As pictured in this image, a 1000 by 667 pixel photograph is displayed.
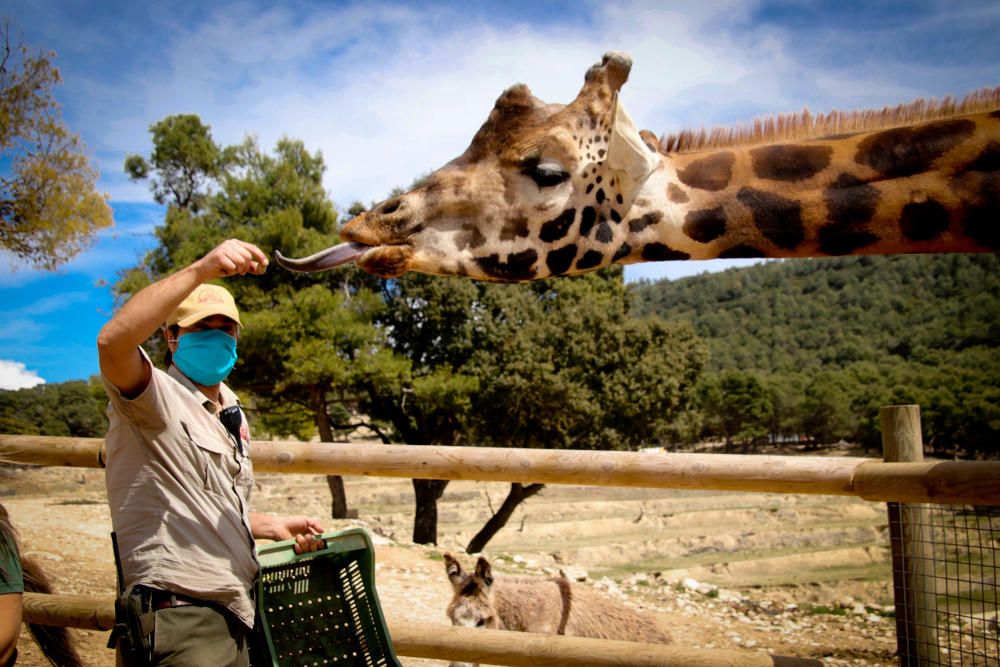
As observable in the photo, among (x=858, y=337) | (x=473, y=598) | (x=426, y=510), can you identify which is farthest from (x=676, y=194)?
(x=858, y=337)

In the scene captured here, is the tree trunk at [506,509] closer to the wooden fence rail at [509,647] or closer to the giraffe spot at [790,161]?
the wooden fence rail at [509,647]

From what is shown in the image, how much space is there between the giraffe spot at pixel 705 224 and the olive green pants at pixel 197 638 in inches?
72.0

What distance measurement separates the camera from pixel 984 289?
65562 millimetres

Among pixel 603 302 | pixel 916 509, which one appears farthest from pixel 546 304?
pixel 916 509

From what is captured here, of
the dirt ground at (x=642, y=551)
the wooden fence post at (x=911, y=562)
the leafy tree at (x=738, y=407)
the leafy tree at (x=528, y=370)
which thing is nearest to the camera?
the wooden fence post at (x=911, y=562)

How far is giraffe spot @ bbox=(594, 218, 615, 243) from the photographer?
7.33 feet

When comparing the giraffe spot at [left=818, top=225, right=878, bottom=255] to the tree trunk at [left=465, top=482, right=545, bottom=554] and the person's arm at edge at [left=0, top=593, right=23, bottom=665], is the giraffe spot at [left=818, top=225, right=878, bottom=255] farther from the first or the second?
the tree trunk at [left=465, top=482, right=545, bottom=554]

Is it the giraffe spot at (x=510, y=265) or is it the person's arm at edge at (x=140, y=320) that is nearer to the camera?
the person's arm at edge at (x=140, y=320)

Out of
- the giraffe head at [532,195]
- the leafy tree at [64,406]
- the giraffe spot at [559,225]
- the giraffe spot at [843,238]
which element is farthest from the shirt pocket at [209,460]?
the leafy tree at [64,406]

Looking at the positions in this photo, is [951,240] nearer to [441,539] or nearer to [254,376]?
[254,376]

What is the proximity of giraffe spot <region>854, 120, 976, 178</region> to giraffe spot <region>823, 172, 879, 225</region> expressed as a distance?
2.9 inches

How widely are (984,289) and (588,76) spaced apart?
78.0 metres

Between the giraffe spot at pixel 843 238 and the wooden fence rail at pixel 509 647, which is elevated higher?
the giraffe spot at pixel 843 238

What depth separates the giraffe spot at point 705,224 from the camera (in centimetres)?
217
